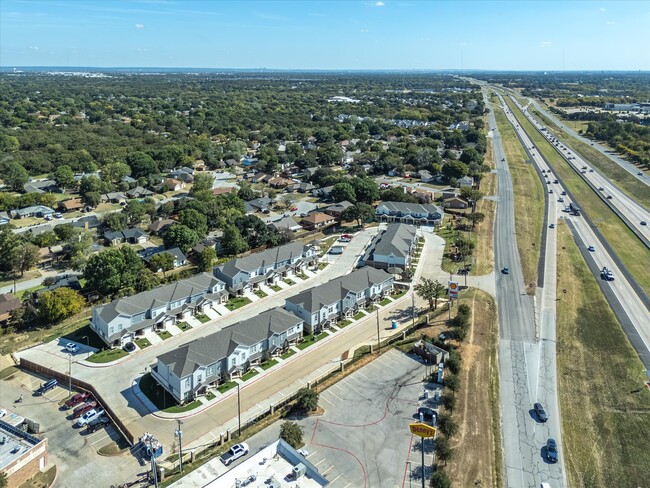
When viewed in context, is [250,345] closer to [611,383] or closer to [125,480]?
[125,480]

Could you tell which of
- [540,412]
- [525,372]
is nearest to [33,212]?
[525,372]

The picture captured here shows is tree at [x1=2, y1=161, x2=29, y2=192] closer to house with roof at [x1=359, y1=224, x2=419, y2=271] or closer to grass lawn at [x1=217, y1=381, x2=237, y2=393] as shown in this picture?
house with roof at [x1=359, y1=224, x2=419, y2=271]

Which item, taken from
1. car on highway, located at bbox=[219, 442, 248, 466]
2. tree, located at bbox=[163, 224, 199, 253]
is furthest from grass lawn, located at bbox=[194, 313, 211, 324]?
car on highway, located at bbox=[219, 442, 248, 466]

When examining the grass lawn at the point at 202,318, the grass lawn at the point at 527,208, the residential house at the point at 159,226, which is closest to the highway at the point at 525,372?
the grass lawn at the point at 527,208

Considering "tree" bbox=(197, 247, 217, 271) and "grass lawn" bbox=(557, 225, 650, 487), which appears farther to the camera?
"tree" bbox=(197, 247, 217, 271)

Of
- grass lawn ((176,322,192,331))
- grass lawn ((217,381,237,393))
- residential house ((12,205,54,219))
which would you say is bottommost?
grass lawn ((217,381,237,393))

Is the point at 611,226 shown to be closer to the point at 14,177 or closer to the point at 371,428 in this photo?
the point at 371,428

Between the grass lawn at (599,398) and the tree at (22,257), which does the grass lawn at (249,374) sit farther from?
the tree at (22,257)
